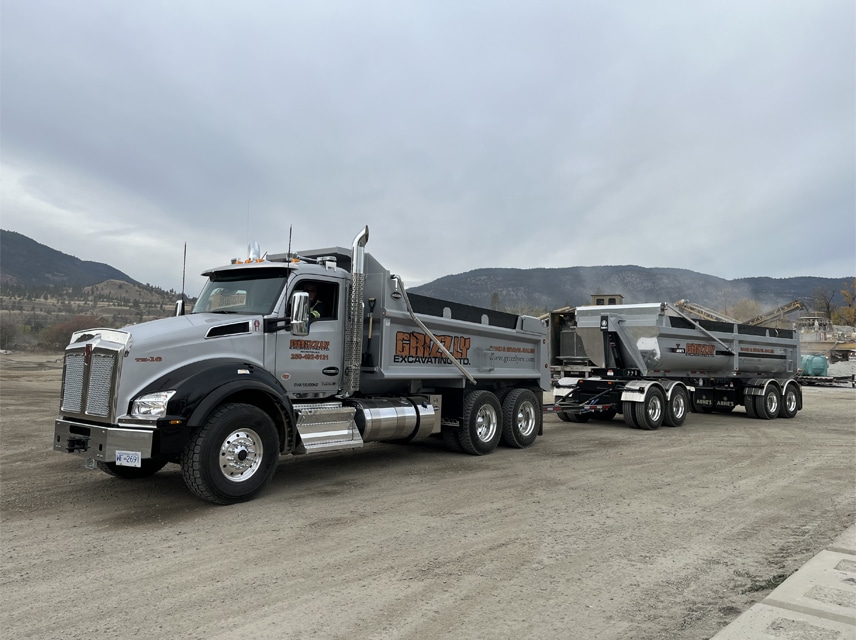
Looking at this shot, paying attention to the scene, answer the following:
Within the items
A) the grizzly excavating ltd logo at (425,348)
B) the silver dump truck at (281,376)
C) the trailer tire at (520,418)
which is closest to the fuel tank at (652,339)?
the trailer tire at (520,418)

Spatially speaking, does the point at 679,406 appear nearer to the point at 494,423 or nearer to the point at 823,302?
the point at 494,423

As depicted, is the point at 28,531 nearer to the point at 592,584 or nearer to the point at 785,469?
the point at 592,584

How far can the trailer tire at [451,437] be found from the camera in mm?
9781

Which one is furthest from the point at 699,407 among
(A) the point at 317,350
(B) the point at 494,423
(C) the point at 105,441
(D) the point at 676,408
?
(C) the point at 105,441

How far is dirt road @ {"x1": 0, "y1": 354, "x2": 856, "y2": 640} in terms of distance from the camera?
146 inches

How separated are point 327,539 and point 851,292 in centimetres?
11090

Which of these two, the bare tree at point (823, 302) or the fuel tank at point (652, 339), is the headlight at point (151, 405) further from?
the bare tree at point (823, 302)

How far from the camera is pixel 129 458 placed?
5816mm

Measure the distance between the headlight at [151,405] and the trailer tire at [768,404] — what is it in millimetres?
16329

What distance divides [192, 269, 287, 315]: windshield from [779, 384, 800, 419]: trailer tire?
16.3 m

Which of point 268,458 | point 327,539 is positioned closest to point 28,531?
point 268,458

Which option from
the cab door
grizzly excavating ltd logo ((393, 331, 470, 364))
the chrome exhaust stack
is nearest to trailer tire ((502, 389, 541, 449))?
grizzly excavating ltd logo ((393, 331, 470, 364))

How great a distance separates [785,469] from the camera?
8.93 m

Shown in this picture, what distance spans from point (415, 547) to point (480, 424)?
4.98 m
